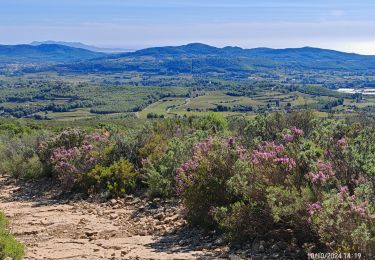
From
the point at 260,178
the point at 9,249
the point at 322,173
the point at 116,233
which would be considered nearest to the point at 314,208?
the point at 322,173

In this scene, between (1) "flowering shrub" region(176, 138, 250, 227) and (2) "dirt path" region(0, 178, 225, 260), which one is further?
(1) "flowering shrub" region(176, 138, 250, 227)

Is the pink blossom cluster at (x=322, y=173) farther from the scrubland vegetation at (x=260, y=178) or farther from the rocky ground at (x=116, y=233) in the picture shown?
the rocky ground at (x=116, y=233)

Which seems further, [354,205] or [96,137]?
[96,137]

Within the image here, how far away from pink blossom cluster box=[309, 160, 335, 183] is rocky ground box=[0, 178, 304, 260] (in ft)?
3.52

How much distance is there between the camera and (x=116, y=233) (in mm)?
10125

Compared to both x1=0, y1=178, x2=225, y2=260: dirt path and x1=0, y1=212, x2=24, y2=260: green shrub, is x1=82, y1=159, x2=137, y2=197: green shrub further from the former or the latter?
x1=0, y1=212, x2=24, y2=260: green shrub

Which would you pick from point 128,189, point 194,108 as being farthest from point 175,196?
point 194,108

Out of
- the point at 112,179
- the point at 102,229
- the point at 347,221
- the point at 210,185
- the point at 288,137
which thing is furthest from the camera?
the point at 112,179

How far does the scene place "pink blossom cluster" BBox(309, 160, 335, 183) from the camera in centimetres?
721

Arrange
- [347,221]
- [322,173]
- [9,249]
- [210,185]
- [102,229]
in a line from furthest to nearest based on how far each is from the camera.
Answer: [102,229] → [210,185] → [322,173] → [9,249] → [347,221]

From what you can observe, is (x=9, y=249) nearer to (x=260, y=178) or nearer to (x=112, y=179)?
(x=260, y=178)

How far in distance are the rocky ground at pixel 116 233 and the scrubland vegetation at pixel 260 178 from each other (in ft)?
1.17

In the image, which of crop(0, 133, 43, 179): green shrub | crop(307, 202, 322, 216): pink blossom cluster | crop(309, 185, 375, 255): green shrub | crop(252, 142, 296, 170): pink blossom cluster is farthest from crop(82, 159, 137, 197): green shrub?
crop(309, 185, 375, 255): green shrub

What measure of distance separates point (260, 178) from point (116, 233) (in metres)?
3.75
